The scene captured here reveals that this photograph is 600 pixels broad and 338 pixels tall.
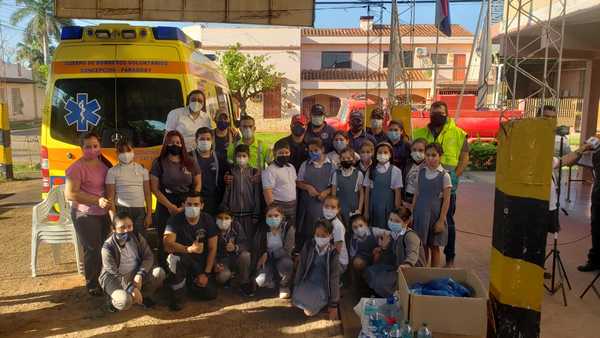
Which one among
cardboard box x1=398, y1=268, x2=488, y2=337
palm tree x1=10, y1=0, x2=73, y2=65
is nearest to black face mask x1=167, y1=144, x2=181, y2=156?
cardboard box x1=398, y1=268, x2=488, y2=337

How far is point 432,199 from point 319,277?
55.3 inches

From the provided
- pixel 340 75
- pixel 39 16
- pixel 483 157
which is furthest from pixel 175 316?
pixel 39 16

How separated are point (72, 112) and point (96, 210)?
1.43 metres

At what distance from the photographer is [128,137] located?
5516 millimetres

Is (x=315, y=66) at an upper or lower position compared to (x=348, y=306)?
upper

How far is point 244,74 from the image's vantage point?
2625 centimetres

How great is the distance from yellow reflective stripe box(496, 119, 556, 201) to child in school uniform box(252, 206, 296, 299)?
7.03 ft

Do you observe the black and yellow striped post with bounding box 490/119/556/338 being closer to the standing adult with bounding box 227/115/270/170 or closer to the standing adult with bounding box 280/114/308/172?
the standing adult with bounding box 280/114/308/172

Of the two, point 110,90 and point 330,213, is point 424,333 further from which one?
point 110,90

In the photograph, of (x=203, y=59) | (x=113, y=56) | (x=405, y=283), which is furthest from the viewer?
(x=203, y=59)

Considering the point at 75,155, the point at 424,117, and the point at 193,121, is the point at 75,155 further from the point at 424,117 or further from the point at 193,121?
the point at 424,117

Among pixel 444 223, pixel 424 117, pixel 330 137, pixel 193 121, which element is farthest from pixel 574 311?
pixel 424 117

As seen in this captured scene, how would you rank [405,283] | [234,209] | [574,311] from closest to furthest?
[405,283] → [574,311] → [234,209]

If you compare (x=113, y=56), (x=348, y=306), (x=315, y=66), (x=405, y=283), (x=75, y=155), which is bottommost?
(x=348, y=306)
